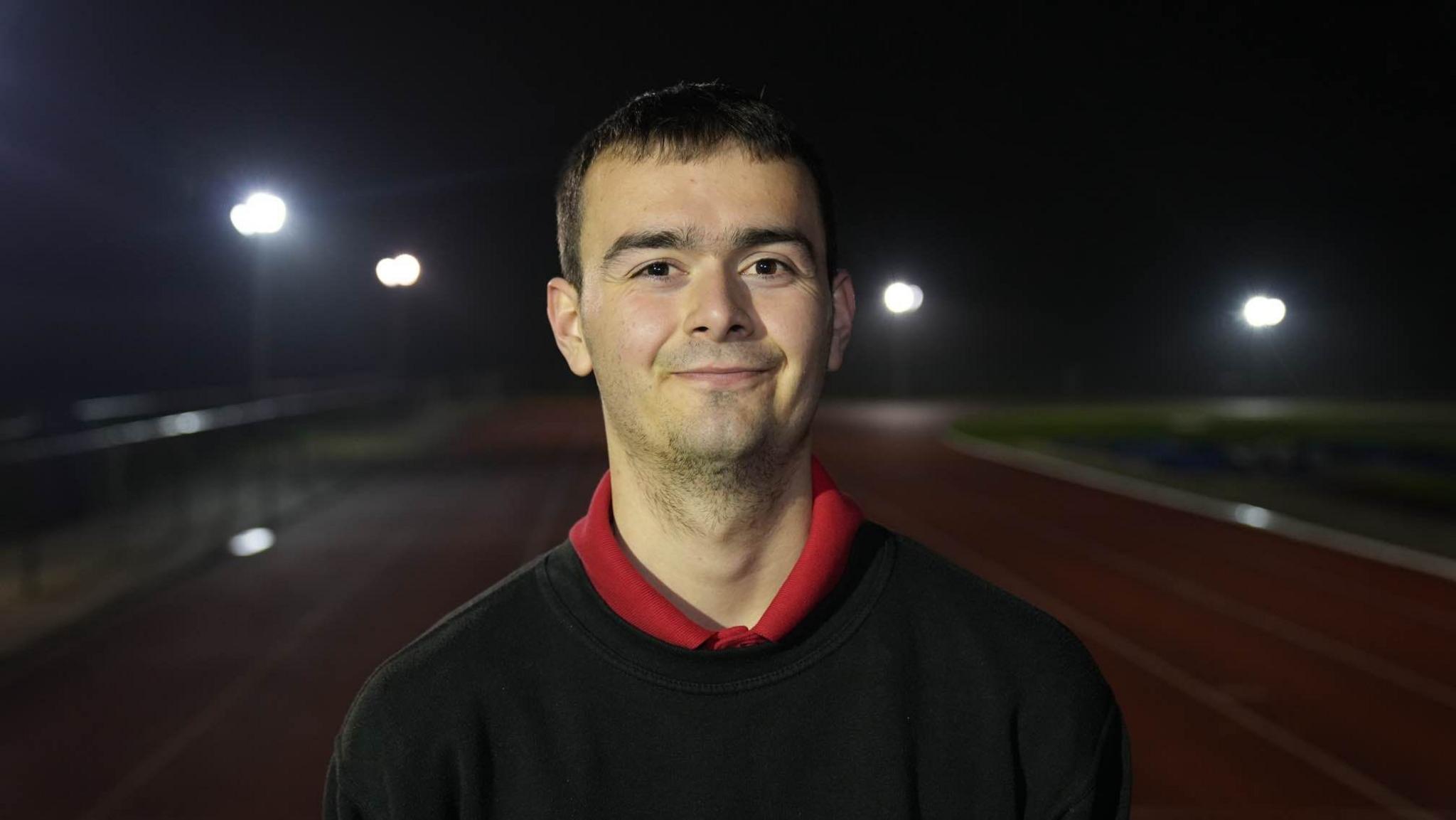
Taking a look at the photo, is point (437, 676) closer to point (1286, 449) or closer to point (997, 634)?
point (997, 634)

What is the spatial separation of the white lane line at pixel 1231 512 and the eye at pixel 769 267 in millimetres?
12180

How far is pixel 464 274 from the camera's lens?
146 feet

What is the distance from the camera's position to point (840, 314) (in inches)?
88.8

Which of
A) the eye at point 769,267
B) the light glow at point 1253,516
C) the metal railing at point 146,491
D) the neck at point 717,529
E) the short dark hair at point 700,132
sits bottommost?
the light glow at point 1253,516

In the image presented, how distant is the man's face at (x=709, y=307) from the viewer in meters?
1.94

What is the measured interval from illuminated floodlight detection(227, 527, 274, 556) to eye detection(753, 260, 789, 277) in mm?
12380

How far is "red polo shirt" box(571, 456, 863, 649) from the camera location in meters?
1.97

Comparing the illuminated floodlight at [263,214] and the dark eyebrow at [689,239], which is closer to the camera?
the dark eyebrow at [689,239]

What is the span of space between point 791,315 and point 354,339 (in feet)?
138

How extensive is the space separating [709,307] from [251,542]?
515 inches

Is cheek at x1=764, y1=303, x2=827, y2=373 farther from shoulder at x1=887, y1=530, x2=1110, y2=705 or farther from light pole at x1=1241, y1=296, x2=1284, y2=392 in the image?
light pole at x1=1241, y1=296, x2=1284, y2=392

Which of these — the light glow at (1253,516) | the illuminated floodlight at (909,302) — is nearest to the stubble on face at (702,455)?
the light glow at (1253,516)

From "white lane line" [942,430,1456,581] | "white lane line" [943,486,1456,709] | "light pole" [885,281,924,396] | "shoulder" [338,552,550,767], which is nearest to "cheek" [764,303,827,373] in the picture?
"shoulder" [338,552,550,767]

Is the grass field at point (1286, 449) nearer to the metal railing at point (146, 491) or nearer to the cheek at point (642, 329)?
the metal railing at point (146, 491)
